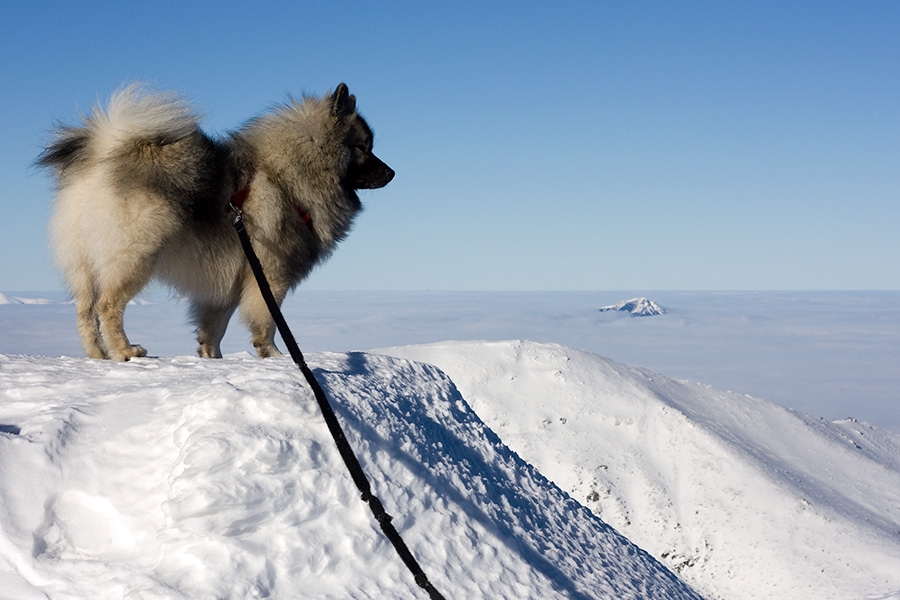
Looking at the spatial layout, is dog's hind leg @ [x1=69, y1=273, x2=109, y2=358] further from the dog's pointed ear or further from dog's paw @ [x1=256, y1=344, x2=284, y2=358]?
the dog's pointed ear

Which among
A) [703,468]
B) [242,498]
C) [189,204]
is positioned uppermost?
[189,204]

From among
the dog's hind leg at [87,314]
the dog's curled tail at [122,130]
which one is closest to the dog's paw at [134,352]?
the dog's hind leg at [87,314]

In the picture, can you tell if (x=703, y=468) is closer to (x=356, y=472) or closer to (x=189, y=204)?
(x=189, y=204)

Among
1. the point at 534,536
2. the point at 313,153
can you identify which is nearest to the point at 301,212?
the point at 313,153

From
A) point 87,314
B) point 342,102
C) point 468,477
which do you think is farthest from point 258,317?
point 468,477

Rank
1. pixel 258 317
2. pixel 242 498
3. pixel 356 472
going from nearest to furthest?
1. pixel 356 472
2. pixel 242 498
3. pixel 258 317
